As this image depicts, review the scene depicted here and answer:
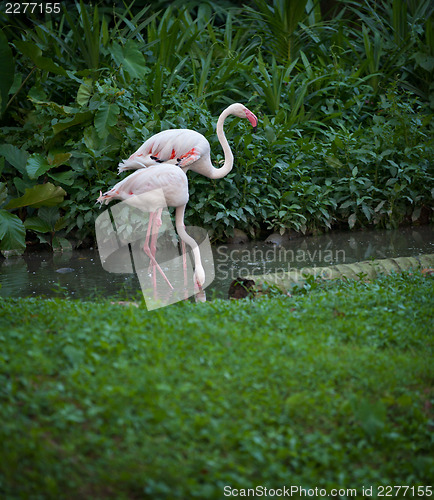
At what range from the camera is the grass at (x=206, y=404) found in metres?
2.36

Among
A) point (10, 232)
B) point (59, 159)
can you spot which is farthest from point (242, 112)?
point (10, 232)

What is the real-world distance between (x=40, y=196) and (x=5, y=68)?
1.88 metres

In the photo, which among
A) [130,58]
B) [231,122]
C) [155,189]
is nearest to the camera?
[155,189]

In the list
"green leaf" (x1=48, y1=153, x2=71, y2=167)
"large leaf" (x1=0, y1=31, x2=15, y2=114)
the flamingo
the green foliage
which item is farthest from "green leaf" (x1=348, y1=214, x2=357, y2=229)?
"large leaf" (x1=0, y1=31, x2=15, y2=114)

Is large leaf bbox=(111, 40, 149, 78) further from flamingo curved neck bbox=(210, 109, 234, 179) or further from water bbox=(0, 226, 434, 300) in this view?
water bbox=(0, 226, 434, 300)

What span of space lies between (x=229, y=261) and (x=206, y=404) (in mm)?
4471

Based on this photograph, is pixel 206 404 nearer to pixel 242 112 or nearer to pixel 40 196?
pixel 242 112

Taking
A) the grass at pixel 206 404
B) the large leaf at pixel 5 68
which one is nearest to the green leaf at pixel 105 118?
the large leaf at pixel 5 68

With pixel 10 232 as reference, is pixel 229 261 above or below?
below

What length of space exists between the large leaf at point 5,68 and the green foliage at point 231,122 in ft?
0.07

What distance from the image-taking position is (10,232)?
7.21 meters

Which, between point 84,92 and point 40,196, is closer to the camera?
point 40,196

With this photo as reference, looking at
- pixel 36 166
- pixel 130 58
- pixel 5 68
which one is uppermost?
pixel 130 58

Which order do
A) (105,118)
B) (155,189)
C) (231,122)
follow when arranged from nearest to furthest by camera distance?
(155,189), (105,118), (231,122)
